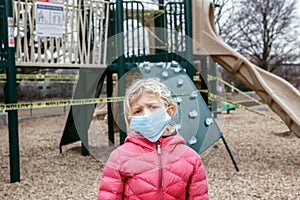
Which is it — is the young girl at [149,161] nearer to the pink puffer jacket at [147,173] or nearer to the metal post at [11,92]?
the pink puffer jacket at [147,173]

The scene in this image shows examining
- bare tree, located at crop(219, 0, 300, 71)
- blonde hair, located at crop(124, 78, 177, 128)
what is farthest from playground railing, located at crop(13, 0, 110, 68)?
bare tree, located at crop(219, 0, 300, 71)

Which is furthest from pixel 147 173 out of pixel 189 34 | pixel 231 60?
pixel 231 60

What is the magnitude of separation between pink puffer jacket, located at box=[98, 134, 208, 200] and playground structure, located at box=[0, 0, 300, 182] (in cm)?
317

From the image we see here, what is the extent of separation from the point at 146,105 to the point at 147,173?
30cm

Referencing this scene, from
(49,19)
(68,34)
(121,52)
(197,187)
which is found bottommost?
(197,187)

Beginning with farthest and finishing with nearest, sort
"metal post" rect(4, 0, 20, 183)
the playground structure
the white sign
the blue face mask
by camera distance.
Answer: the playground structure < the white sign < "metal post" rect(4, 0, 20, 183) < the blue face mask

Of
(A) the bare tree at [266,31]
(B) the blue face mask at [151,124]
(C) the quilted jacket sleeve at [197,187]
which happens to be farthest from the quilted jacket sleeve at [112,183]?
Result: (A) the bare tree at [266,31]

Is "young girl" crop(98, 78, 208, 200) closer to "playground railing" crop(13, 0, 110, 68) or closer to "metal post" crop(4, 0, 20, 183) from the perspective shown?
"metal post" crop(4, 0, 20, 183)

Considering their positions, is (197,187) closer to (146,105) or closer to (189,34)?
(146,105)

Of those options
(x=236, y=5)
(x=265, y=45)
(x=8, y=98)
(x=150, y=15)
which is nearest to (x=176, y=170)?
(x=8, y=98)

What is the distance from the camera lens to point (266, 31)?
1080 inches

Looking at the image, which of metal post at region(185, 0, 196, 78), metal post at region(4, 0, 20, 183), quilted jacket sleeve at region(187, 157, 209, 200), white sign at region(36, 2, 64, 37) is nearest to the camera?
quilted jacket sleeve at region(187, 157, 209, 200)

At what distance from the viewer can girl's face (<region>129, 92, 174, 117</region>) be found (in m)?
1.74

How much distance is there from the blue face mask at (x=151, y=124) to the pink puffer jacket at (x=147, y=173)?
0.06 m
